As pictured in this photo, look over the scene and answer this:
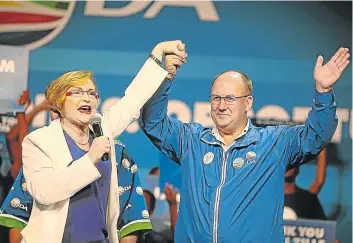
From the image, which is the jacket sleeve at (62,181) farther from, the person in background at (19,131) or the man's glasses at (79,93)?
the person in background at (19,131)

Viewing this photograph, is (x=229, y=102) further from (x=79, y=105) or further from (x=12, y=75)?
(x=12, y=75)

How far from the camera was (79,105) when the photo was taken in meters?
2.51

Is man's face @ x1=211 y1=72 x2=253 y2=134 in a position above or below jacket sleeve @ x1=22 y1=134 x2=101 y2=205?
above

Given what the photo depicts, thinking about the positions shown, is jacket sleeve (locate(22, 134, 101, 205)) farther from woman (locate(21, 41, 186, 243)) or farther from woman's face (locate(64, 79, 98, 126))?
woman's face (locate(64, 79, 98, 126))

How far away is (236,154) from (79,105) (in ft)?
2.30

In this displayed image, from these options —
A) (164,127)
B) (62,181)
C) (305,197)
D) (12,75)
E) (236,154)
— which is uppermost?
(12,75)

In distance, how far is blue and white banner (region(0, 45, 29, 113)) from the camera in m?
4.37

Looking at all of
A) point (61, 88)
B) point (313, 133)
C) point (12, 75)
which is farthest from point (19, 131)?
point (313, 133)

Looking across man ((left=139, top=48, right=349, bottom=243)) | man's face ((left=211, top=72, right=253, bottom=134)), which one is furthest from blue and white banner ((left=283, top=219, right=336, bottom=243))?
man's face ((left=211, top=72, right=253, bottom=134))

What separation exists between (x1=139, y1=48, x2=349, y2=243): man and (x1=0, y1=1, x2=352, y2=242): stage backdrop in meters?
1.57

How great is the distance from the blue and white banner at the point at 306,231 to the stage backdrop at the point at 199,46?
0.46 feet

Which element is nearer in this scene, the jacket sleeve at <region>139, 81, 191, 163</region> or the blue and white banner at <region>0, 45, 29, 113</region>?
the jacket sleeve at <region>139, 81, 191, 163</region>

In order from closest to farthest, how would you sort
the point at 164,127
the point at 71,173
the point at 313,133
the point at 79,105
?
1. the point at 71,173
2. the point at 79,105
3. the point at 313,133
4. the point at 164,127

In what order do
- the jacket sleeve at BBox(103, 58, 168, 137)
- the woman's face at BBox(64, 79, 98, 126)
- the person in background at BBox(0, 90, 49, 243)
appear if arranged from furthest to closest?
the person in background at BBox(0, 90, 49, 243) < the jacket sleeve at BBox(103, 58, 168, 137) < the woman's face at BBox(64, 79, 98, 126)
